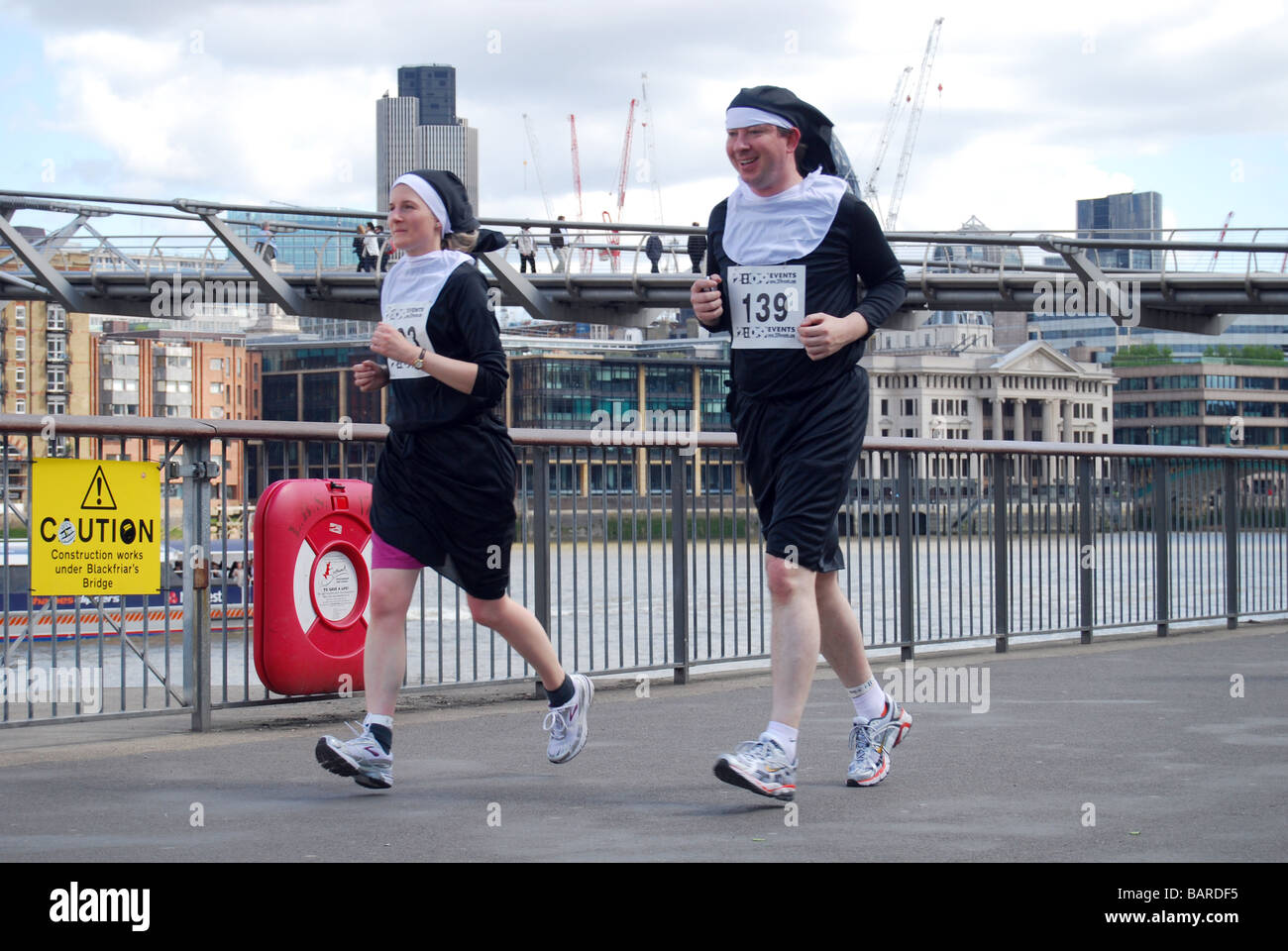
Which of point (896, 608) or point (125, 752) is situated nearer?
point (125, 752)

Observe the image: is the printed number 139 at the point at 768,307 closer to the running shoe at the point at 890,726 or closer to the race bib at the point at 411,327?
the race bib at the point at 411,327

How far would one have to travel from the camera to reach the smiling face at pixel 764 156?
16.4 ft

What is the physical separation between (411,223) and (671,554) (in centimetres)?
314

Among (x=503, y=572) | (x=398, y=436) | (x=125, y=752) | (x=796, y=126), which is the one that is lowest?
(x=125, y=752)

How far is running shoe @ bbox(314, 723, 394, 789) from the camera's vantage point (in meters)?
4.93

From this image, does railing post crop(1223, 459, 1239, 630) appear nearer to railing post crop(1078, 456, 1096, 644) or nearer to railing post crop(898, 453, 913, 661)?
railing post crop(1078, 456, 1096, 644)

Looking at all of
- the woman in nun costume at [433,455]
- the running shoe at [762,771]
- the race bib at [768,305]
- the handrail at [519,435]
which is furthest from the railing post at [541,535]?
the running shoe at [762,771]

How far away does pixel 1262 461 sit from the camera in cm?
1147

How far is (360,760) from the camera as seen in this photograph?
4.96m

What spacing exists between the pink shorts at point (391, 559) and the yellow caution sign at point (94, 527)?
150 cm

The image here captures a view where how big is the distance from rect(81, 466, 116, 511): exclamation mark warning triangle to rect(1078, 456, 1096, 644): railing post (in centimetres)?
555

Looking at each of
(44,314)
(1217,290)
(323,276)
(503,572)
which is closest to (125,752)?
Result: (503,572)
